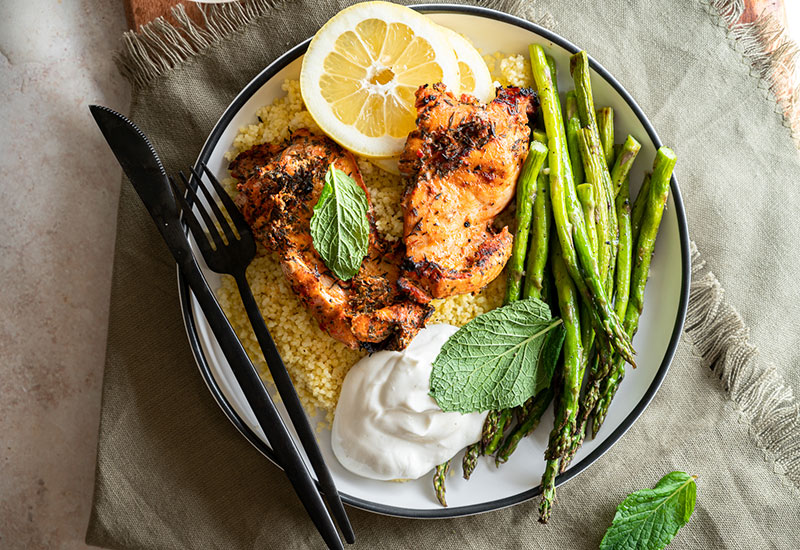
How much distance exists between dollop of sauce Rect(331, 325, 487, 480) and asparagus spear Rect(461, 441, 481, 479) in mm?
62

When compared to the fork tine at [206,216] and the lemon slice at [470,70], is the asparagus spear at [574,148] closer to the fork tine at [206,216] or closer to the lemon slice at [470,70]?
the lemon slice at [470,70]

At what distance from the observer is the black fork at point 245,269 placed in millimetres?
2564

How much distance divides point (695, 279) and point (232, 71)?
242 cm

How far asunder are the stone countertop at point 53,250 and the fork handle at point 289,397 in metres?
0.96

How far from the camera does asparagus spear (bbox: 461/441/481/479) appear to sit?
2.71 meters

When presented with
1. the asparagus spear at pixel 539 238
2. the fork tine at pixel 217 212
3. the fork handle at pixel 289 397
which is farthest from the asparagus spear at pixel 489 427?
the fork tine at pixel 217 212

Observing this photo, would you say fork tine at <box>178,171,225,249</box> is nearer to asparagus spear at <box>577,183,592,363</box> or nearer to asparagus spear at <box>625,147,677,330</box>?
asparagus spear at <box>577,183,592,363</box>

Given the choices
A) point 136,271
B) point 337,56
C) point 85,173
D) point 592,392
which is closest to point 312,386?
point 136,271

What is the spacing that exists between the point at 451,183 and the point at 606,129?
2.66 ft

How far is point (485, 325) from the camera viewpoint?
253 centimetres

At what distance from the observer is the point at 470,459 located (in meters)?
2.71

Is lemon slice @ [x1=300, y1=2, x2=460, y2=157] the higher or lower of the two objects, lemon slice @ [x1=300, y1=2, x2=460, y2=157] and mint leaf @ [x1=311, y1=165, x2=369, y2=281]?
the higher

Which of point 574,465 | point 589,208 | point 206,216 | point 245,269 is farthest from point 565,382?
point 206,216

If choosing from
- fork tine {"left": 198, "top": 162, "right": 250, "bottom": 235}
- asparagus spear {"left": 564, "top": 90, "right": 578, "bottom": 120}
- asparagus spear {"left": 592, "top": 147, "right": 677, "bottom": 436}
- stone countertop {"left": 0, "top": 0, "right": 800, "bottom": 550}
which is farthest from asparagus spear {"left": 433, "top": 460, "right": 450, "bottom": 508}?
stone countertop {"left": 0, "top": 0, "right": 800, "bottom": 550}
